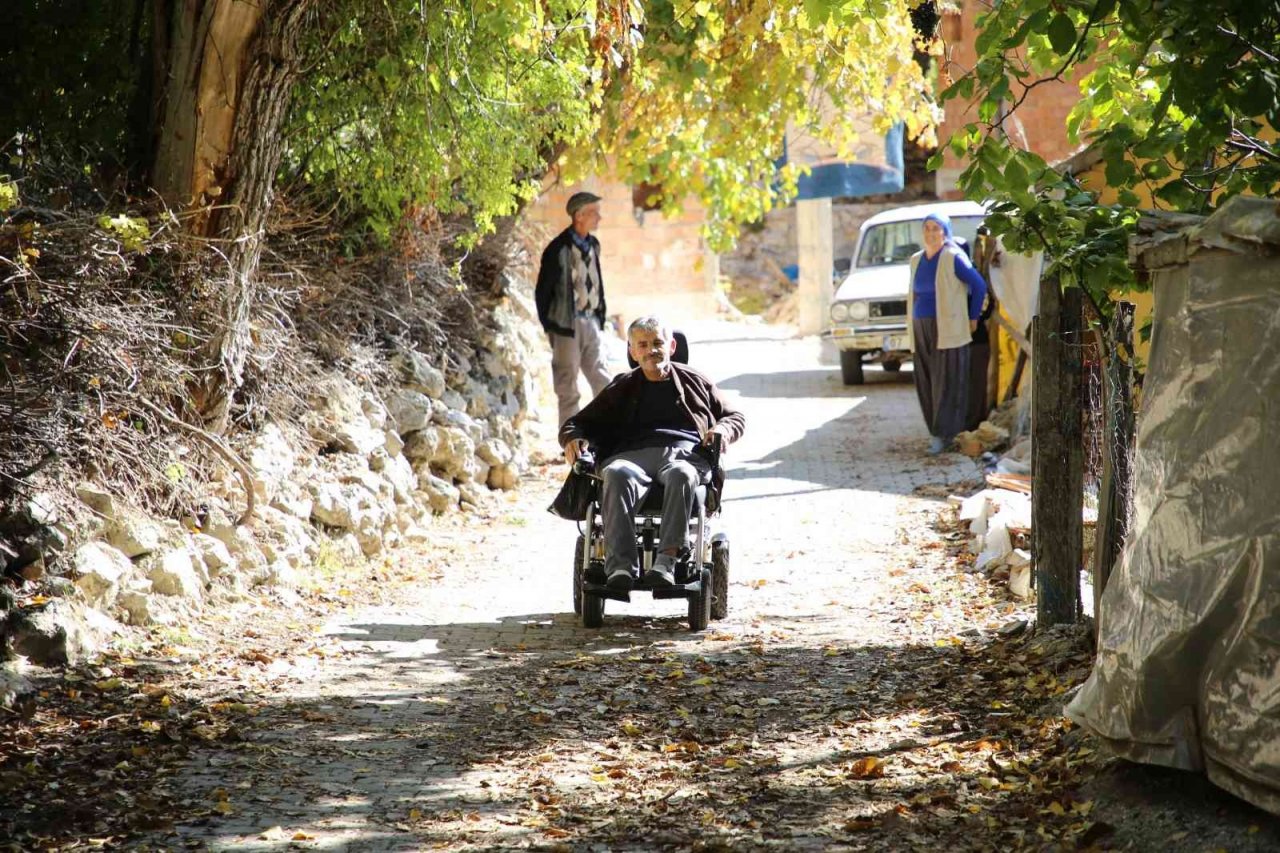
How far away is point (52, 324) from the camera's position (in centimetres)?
648

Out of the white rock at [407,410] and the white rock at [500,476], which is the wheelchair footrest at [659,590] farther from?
the white rock at [500,476]

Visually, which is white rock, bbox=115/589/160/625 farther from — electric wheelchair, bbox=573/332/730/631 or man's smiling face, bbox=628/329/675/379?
man's smiling face, bbox=628/329/675/379

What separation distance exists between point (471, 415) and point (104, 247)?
17.3 feet

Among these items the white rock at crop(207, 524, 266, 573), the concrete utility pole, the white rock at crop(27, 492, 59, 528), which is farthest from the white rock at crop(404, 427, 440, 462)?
the concrete utility pole

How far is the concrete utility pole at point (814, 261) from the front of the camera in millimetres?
26844

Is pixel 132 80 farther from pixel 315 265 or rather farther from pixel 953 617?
pixel 953 617

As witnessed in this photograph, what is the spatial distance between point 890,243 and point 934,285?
6830 millimetres

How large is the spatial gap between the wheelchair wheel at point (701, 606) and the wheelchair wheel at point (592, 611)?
0.46m

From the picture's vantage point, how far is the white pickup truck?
17734 mm

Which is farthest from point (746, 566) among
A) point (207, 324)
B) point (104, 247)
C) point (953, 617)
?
point (104, 247)

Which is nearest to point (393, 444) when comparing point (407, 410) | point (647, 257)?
point (407, 410)

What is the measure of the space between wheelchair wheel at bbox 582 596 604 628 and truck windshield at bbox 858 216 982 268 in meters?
12.7

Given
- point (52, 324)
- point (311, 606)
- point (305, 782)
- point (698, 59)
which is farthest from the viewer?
point (698, 59)

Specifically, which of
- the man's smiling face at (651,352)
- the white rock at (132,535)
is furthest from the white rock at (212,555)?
the man's smiling face at (651,352)
